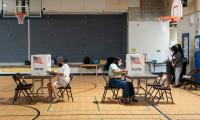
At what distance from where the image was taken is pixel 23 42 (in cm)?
2086

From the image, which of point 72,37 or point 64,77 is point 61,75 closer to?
point 64,77

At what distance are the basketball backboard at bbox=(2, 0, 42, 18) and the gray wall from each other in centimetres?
179

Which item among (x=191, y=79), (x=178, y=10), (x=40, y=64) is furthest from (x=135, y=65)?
(x=178, y=10)

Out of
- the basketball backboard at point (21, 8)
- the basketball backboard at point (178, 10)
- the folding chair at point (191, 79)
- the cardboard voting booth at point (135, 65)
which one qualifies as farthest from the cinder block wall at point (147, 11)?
the cardboard voting booth at point (135, 65)

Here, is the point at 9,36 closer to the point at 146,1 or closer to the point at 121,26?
the point at 121,26

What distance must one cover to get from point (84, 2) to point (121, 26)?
8.31 feet

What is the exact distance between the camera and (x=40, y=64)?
Answer: 36.8ft

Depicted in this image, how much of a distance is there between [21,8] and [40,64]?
320 inches

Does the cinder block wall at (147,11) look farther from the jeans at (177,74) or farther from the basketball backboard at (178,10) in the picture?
the jeans at (177,74)

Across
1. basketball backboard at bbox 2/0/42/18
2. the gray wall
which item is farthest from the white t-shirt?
the gray wall

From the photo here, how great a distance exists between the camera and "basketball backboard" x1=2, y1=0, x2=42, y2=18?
18.5 m

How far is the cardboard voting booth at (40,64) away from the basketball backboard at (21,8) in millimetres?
7523

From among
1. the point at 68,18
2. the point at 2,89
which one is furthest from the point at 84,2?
the point at 2,89

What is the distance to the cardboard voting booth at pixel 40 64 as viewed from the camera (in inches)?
440
